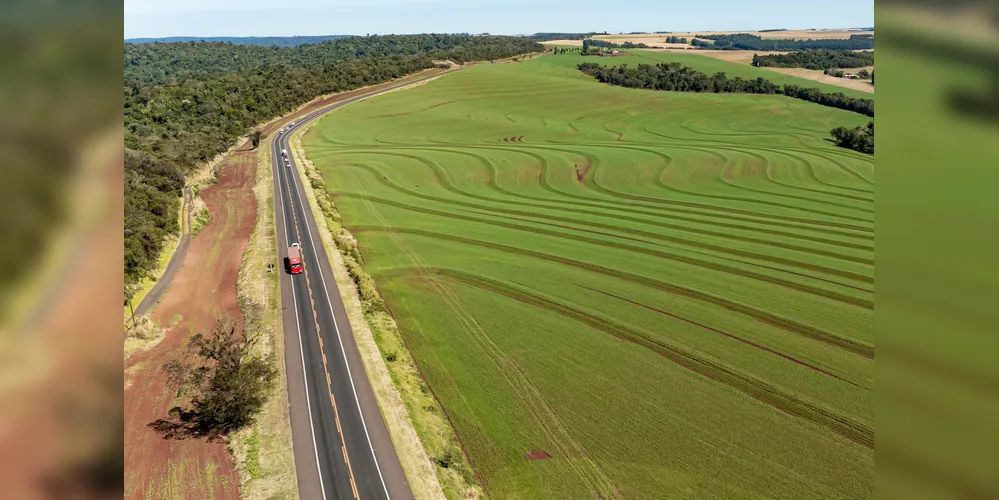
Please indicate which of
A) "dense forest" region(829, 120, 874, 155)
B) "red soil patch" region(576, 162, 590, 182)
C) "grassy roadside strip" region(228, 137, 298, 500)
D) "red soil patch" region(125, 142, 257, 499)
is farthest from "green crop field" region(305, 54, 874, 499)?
"dense forest" region(829, 120, 874, 155)

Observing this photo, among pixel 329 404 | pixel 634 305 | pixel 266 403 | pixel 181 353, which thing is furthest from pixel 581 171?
pixel 266 403

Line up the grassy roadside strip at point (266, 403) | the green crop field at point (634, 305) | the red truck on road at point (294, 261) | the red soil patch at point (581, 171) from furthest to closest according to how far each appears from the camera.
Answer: the red soil patch at point (581, 171)
the red truck on road at point (294, 261)
the green crop field at point (634, 305)
the grassy roadside strip at point (266, 403)

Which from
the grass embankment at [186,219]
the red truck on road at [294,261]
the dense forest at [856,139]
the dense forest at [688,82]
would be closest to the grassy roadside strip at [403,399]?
the red truck on road at [294,261]

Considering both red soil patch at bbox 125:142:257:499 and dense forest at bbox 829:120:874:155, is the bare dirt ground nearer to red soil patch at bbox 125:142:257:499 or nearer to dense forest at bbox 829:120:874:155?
red soil patch at bbox 125:142:257:499

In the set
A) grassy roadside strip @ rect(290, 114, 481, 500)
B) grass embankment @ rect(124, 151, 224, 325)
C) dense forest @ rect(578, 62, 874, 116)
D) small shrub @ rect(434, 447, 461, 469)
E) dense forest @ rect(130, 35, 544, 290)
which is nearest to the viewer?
grassy roadside strip @ rect(290, 114, 481, 500)

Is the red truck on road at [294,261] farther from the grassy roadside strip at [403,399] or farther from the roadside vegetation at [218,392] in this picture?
the roadside vegetation at [218,392]

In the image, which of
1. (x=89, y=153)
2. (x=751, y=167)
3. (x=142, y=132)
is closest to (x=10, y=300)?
(x=89, y=153)

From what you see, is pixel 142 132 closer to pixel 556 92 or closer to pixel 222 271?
pixel 222 271
